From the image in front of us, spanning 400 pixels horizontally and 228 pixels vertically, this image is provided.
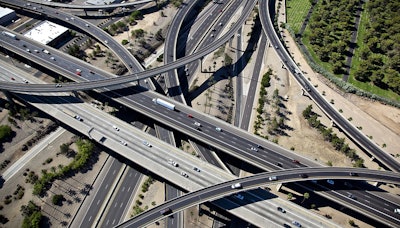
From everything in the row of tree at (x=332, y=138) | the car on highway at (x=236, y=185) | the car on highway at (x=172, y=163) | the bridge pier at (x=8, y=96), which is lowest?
the bridge pier at (x=8, y=96)

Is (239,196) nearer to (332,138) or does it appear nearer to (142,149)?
(142,149)

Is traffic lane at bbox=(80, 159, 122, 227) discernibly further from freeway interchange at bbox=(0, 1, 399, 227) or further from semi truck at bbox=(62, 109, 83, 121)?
freeway interchange at bbox=(0, 1, 399, 227)

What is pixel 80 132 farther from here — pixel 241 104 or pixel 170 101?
pixel 241 104

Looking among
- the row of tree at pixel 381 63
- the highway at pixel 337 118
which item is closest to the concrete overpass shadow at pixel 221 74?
the highway at pixel 337 118

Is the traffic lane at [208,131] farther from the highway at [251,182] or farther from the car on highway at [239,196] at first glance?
the car on highway at [239,196]

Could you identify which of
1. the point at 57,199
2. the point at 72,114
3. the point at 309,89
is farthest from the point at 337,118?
the point at 57,199
